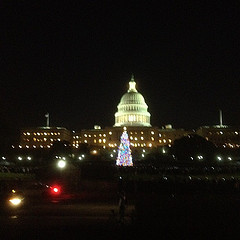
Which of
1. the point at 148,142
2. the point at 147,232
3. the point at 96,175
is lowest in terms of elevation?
the point at 147,232

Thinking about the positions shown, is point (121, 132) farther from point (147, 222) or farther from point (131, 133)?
point (147, 222)

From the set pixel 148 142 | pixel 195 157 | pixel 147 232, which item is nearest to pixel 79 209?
pixel 147 232

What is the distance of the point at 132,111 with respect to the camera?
15912cm

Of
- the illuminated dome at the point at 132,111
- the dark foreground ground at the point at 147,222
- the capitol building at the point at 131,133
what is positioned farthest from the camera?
the illuminated dome at the point at 132,111

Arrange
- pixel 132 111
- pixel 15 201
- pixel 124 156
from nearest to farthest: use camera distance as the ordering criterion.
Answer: pixel 15 201, pixel 124 156, pixel 132 111

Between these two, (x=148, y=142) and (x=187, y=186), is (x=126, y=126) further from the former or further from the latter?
(x=187, y=186)

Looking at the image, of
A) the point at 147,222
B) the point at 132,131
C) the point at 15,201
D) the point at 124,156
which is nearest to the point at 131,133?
the point at 132,131

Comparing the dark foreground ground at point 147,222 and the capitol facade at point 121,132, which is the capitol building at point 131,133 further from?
the dark foreground ground at point 147,222

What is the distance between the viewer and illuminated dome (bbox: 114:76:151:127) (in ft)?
523

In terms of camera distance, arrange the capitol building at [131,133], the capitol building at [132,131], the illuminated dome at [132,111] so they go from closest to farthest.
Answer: the capitol building at [131,133], the capitol building at [132,131], the illuminated dome at [132,111]

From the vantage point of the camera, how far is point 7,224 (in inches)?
662

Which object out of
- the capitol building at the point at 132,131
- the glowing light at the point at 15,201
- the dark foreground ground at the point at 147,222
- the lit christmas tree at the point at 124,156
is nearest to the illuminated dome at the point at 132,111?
the capitol building at the point at 132,131

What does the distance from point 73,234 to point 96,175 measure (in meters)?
36.8

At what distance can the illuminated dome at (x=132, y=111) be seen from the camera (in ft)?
523
